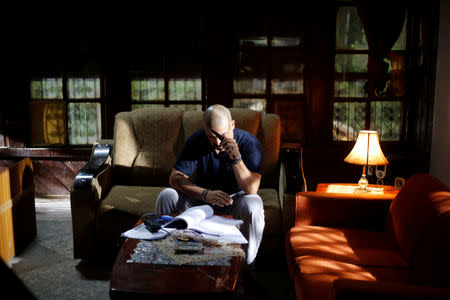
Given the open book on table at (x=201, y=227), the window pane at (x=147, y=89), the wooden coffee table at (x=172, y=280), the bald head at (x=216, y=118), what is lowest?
the wooden coffee table at (x=172, y=280)

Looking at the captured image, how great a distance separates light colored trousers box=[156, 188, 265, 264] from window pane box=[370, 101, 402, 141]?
205 cm

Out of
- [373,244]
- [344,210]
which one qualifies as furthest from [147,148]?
[373,244]

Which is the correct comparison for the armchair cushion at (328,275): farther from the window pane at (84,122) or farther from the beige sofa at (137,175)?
the window pane at (84,122)

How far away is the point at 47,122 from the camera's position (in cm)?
429

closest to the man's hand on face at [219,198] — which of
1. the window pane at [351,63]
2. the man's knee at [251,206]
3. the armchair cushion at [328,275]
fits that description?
the man's knee at [251,206]

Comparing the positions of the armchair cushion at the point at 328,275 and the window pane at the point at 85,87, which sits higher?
the window pane at the point at 85,87

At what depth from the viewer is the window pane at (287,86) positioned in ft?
13.2

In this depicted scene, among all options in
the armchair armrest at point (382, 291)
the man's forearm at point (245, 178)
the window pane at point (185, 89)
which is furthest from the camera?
the window pane at point (185, 89)

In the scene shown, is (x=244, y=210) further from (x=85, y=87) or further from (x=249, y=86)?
(x=85, y=87)

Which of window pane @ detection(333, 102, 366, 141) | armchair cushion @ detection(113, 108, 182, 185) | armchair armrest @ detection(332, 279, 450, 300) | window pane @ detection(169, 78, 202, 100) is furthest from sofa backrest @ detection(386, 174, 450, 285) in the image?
window pane @ detection(169, 78, 202, 100)

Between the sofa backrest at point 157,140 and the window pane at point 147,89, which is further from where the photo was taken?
the window pane at point 147,89

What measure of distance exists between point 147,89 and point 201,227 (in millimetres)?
2548

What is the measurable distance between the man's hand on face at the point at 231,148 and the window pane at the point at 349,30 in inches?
81.0

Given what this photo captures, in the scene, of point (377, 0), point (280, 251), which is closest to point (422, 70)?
point (377, 0)
